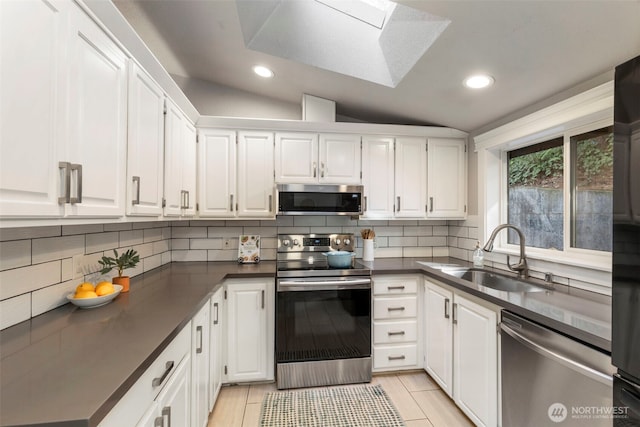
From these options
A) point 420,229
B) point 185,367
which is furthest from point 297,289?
point 420,229

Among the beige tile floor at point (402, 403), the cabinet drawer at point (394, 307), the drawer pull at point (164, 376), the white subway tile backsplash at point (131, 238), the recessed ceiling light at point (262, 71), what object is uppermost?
the recessed ceiling light at point (262, 71)

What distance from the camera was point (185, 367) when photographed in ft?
4.45

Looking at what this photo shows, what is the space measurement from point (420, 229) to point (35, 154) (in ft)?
9.76

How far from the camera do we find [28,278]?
3.96 feet

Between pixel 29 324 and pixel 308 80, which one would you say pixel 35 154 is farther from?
pixel 308 80

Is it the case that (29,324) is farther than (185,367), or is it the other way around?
(185,367)

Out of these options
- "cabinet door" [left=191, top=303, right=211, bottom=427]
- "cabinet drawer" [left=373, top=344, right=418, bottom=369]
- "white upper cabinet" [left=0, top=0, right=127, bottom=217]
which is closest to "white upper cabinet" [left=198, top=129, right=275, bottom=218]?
"cabinet door" [left=191, top=303, right=211, bottom=427]

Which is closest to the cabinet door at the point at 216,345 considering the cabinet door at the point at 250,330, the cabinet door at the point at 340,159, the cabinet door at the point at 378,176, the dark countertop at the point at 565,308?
the cabinet door at the point at 250,330

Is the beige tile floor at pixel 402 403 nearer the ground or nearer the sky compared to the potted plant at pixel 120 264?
nearer the ground

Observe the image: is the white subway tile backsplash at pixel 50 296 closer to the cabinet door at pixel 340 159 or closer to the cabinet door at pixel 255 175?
the cabinet door at pixel 255 175

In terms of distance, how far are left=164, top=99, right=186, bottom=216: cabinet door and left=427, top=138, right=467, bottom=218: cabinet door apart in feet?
7.16

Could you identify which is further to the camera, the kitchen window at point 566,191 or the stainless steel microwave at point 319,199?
the stainless steel microwave at point 319,199

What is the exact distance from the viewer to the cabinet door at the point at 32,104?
767 mm

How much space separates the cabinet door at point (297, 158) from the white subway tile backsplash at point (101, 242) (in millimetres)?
1284
